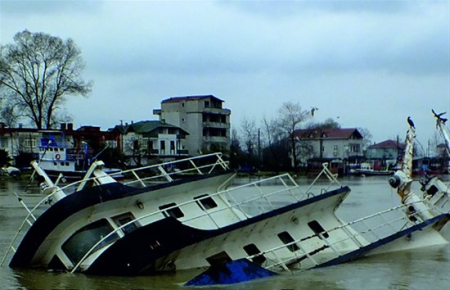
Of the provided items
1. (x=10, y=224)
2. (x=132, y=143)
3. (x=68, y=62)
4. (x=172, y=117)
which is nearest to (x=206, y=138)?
(x=172, y=117)

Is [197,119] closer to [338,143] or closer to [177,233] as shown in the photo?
[338,143]

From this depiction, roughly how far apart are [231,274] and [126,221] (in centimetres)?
256

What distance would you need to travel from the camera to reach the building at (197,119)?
95.6 meters

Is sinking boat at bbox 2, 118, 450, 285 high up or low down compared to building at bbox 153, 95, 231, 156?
down

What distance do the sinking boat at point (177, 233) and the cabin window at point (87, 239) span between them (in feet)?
0.07

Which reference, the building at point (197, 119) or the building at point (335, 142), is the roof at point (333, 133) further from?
the building at point (197, 119)

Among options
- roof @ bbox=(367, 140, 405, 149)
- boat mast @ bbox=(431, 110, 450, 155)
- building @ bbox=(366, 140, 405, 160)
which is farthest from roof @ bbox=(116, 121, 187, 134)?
boat mast @ bbox=(431, 110, 450, 155)

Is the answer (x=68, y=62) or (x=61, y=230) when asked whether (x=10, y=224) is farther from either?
(x=68, y=62)

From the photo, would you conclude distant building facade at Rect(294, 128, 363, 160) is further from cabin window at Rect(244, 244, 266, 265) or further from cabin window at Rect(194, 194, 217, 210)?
cabin window at Rect(244, 244, 266, 265)

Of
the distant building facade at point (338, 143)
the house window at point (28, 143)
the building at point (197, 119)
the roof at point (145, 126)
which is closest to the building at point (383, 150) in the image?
the distant building facade at point (338, 143)

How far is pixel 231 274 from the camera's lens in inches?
576

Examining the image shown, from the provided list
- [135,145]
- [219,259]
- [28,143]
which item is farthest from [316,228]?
[28,143]

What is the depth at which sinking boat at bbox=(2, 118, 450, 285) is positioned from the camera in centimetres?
1461

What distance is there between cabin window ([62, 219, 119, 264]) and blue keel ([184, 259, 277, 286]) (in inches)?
79.9
